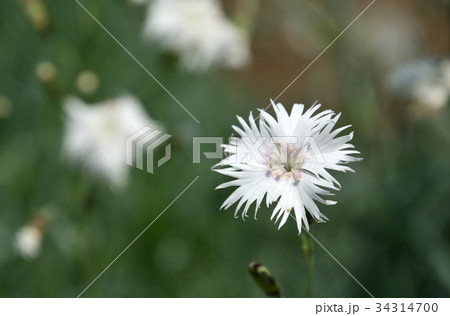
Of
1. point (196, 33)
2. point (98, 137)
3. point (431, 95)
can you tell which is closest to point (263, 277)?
point (98, 137)

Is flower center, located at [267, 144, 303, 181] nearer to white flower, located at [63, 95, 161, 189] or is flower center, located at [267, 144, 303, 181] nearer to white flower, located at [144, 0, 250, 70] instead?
white flower, located at [63, 95, 161, 189]

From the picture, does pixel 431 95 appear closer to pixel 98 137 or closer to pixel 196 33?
pixel 196 33

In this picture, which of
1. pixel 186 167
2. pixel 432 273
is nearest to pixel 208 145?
pixel 186 167

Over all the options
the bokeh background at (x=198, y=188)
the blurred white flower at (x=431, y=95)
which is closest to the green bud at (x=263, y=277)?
the bokeh background at (x=198, y=188)

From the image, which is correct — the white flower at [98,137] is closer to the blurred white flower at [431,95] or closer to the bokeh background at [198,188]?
the bokeh background at [198,188]

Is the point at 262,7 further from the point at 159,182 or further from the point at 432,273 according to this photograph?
the point at 432,273
